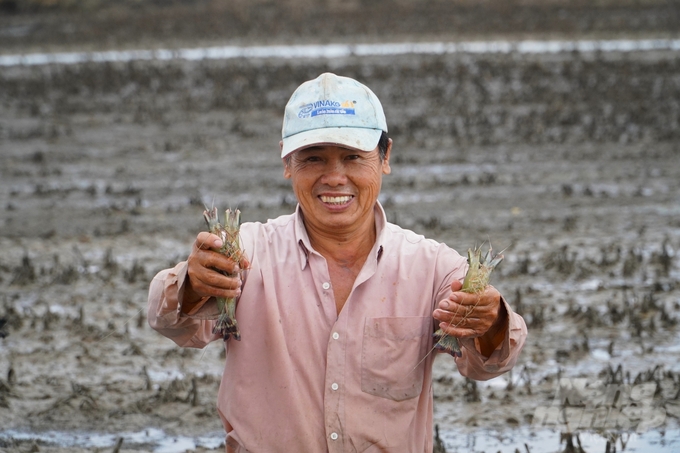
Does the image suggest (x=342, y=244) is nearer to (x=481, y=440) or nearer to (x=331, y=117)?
(x=331, y=117)

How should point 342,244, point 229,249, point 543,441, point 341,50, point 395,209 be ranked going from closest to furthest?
point 229,249 < point 342,244 < point 543,441 < point 395,209 < point 341,50

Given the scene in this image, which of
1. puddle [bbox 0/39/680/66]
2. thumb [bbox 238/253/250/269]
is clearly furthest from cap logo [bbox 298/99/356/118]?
puddle [bbox 0/39/680/66]

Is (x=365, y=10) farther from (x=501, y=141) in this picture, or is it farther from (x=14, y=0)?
(x=501, y=141)

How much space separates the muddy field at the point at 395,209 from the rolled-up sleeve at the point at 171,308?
5.76ft

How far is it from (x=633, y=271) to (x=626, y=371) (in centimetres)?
190

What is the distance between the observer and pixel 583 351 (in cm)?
605

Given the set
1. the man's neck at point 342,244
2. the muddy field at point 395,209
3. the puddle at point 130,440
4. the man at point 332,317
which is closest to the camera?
the man at point 332,317

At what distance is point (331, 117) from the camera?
3.28 m

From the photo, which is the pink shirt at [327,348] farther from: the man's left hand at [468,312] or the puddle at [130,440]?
the puddle at [130,440]

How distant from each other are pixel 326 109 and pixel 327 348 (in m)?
0.85

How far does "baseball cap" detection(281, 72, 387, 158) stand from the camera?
10.7 feet

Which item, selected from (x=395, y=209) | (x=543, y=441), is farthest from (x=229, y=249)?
(x=395, y=209)

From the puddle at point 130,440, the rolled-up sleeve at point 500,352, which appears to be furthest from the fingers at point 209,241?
the puddle at point 130,440

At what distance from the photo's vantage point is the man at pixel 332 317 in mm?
3227
